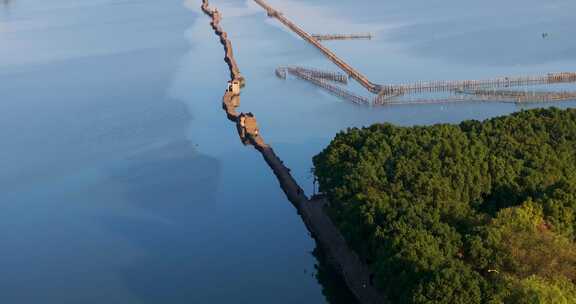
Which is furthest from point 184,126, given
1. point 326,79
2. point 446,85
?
point 446,85

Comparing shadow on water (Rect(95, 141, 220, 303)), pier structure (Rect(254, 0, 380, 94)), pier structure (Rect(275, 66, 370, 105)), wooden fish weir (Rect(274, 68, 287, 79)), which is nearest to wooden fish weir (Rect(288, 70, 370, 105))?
pier structure (Rect(275, 66, 370, 105))

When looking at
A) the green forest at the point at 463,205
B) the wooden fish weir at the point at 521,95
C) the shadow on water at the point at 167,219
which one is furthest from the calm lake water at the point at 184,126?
the green forest at the point at 463,205

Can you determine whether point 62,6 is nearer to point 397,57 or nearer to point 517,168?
point 397,57

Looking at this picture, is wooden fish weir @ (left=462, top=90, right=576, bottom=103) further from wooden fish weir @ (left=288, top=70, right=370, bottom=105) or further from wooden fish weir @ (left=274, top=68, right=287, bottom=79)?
wooden fish weir @ (left=274, top=68, right=287, bottom=79)

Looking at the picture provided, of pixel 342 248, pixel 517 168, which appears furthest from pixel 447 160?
pixel 342 248

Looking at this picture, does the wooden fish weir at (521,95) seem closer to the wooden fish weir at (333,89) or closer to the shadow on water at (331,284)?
the wooden fish weir at (333,89)

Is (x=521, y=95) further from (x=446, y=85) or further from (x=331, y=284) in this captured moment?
(x=331, y=284)
